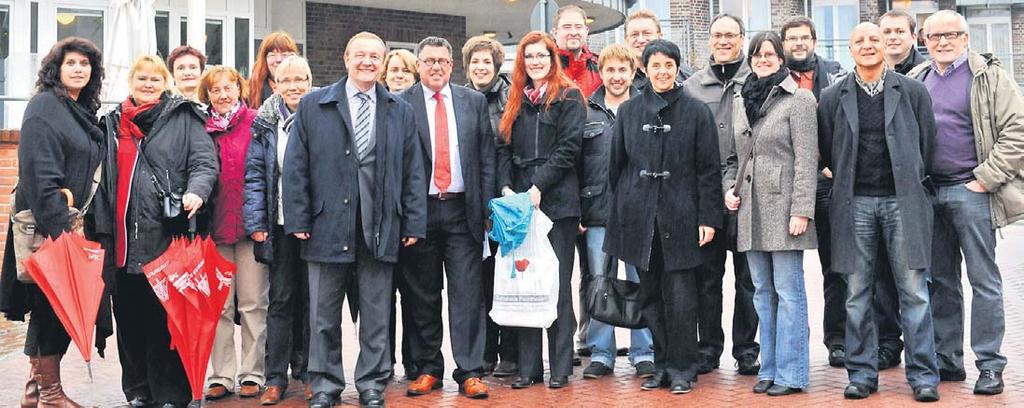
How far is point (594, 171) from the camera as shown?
Result: 25.7ft

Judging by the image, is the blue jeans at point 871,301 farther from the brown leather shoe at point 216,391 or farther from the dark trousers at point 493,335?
the brown leather shoe at point 216,391

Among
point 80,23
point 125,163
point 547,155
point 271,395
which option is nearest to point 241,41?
point 80,23

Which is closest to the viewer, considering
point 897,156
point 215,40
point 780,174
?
point 897,156

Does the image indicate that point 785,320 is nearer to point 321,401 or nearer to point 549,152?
point 549,152

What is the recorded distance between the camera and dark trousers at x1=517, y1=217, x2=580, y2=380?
7641 mm

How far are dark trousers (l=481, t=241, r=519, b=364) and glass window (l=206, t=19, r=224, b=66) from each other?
15.2 m

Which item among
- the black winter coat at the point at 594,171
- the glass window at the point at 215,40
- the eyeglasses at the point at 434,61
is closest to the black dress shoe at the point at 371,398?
the black winter coat at the point at 594,171

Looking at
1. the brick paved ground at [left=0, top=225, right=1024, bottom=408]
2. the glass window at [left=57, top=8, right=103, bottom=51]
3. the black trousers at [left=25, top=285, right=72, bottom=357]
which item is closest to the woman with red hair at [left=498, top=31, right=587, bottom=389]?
the brick paved ground at [left=0, top=225, right=1024, bottom=408]

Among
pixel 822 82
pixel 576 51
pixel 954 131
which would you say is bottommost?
pixel 954 131

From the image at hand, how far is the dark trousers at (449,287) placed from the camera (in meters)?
7.49

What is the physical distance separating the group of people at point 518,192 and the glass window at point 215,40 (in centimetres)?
1468

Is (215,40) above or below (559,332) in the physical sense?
above

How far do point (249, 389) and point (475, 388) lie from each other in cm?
148

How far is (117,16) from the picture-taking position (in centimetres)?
1808
